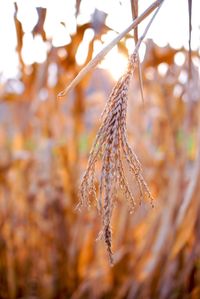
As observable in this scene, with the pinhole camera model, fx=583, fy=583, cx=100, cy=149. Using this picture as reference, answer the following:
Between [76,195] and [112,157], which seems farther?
[76,195]

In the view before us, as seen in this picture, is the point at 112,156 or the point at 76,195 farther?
the point at 76,195

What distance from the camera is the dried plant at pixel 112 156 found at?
0.96 ft

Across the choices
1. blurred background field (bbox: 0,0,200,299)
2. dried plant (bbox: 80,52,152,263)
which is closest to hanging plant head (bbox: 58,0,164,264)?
dried plant (bbox: 80,52,152,263)

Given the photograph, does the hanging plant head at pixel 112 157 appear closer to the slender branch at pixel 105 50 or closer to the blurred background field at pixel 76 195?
the slender branch at pixel 105 50

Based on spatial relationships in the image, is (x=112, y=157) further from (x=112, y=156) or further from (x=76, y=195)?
(x=76, y=195)

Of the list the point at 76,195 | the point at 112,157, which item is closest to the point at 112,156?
the point at 112,157

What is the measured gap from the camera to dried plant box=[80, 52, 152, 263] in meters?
0.29

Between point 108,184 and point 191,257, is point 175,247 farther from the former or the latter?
point 108,184

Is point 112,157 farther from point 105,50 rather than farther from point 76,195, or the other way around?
point 76,195

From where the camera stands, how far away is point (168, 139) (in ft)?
4.53

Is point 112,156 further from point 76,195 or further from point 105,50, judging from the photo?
point 76,195

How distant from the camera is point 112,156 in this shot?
0.29m

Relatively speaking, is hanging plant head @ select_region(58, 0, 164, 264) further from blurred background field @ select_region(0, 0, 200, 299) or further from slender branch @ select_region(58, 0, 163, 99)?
blurred background field @ select_region(0, 0, 200, 299)

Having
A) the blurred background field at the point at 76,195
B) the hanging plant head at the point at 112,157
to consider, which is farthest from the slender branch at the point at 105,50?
the blurred background field at the point at 76,195
